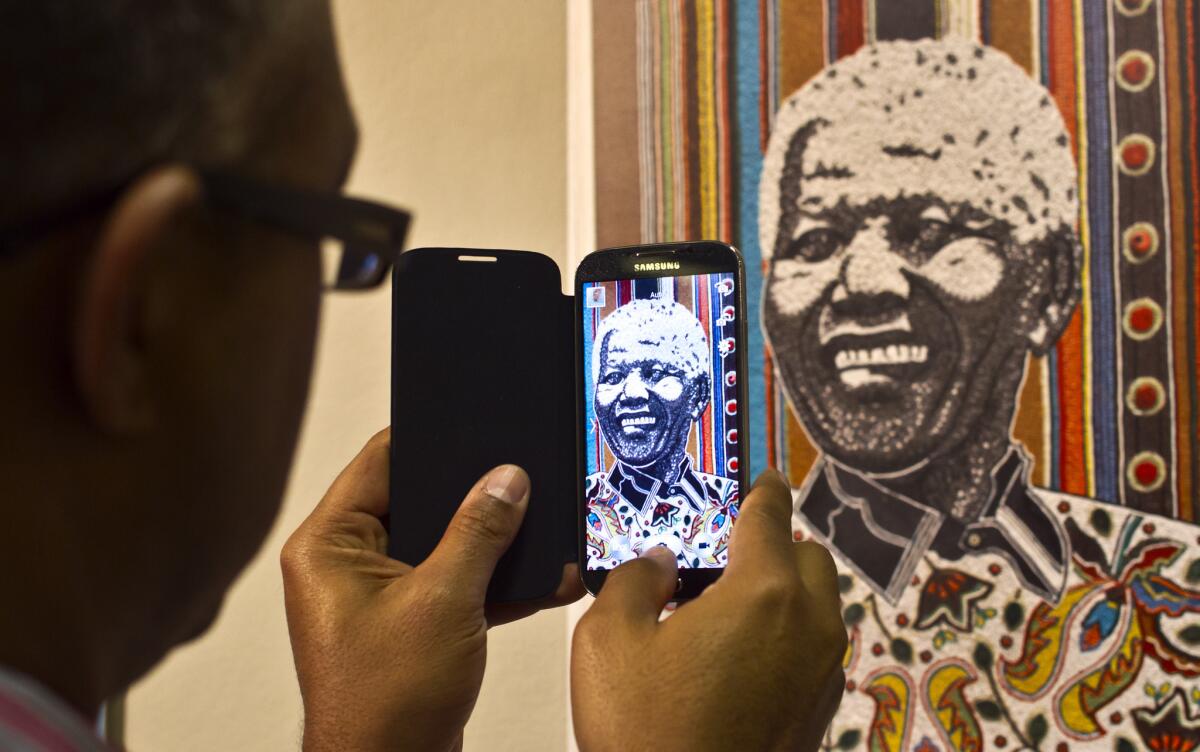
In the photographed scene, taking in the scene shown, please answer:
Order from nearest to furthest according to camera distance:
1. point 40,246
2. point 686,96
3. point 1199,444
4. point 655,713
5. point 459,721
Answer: point 40,246
point 655,713
point 459,721
point 1199,444
point 686,96

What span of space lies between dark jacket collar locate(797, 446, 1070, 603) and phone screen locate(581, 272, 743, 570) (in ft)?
0.68

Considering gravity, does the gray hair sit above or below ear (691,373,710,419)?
above

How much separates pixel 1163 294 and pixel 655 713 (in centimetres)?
56

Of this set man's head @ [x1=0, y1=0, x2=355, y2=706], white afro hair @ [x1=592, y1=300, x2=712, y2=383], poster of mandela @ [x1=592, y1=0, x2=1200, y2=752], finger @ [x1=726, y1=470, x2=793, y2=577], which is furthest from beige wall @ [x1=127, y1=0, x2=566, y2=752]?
man's head @ [x1=0, y1=0, x2=355, y2=706]

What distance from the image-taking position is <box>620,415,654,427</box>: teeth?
57 centimetres

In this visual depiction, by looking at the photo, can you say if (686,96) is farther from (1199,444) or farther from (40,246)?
(40,246)

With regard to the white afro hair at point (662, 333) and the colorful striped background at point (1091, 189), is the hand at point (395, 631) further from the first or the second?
the colorful striped background at point (1091, 189)

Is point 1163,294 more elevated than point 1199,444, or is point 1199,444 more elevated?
point 1163,294

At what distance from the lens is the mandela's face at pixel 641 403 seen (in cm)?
57

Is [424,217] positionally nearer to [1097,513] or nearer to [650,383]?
[650,383]

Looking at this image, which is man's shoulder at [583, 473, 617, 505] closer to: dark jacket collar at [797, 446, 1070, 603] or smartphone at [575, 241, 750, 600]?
smartphone at [575, 241, 750, 600]

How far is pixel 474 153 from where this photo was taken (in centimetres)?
82

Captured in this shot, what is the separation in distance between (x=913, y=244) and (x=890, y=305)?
0.06 metres

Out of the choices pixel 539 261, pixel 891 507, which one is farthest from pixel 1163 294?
pixel 539 261
